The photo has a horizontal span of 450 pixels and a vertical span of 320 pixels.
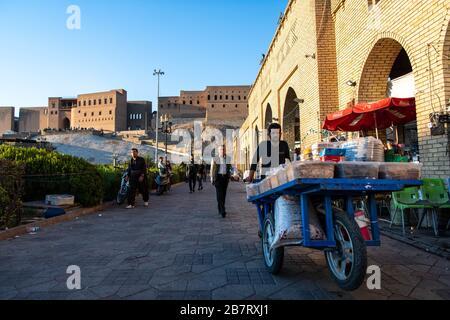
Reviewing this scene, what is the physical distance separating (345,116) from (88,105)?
315 feet

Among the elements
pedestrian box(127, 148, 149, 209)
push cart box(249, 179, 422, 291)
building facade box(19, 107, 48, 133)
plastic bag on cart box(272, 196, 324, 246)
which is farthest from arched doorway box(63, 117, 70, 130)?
push cart box(249, 179, 422, 291)

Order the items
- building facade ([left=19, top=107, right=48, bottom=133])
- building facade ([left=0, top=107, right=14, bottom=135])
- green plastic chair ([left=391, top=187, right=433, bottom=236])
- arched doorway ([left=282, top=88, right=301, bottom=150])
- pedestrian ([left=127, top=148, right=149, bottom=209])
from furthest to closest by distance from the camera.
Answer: building facade ([left=19, top=107, right=48, bottom=133]) < building facade ([left=0, top=107, right=14, bottom=135]) < arched doorway ([left=282, top=88, right=301, bottom=150]) < pedestrian ([left=127, top=148, right=149, bottom=209]) < green plastic chair ([left=391, top=187, right=433, bottom=236])

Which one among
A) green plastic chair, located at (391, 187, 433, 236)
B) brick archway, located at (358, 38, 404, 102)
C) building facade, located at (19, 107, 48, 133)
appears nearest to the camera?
green plastic chair, located at (391, 187, 433, 236)

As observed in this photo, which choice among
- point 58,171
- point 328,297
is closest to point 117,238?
point 328,297

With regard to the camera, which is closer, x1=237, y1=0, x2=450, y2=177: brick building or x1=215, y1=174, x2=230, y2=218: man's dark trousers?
x1=237, y1=0, x2=450, y2=177: brick building

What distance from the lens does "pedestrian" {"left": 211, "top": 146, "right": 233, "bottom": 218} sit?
839cm

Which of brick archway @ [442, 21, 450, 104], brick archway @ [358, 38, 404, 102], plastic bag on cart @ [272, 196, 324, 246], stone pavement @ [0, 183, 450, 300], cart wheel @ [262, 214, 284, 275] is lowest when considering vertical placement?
stone pavement @ [0, 183, 450, 300]

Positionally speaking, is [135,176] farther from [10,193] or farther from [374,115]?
[374,115]

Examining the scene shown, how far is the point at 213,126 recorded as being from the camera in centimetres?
8081

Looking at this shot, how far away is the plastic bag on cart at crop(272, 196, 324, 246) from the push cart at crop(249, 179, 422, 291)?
0.05 m

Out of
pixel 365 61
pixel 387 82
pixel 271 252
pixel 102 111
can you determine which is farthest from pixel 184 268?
pixel 102 111

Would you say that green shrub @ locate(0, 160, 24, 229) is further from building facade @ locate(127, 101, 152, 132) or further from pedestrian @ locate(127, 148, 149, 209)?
building facade @ locate(127, 101, 152, 132)

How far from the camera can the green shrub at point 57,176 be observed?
9.32 meters
